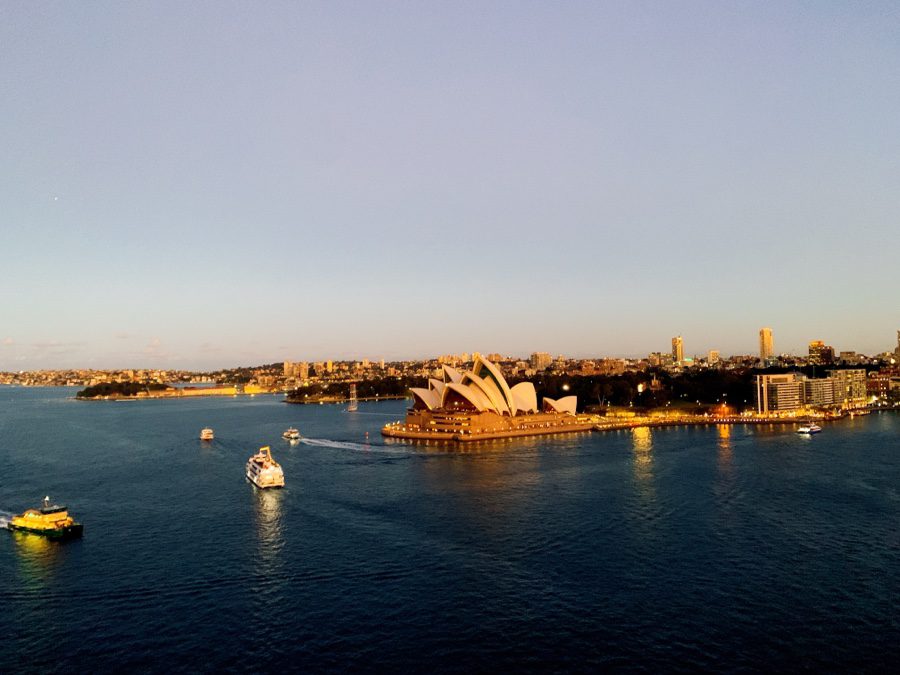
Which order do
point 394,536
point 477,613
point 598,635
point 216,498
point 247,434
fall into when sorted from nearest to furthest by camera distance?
point 598,635 → point 477,613 → point 394,536 → point 216,498 → point 247,434

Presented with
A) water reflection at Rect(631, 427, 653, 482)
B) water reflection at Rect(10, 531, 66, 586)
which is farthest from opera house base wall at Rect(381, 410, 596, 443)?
water reflection at Rect(10, 531, 66, 586)

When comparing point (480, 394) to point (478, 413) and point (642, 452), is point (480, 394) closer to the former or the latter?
point (478, 413)

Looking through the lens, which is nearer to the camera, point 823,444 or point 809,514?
point 809,514

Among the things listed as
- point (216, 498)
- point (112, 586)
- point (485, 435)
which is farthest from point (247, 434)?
point (112, 586)

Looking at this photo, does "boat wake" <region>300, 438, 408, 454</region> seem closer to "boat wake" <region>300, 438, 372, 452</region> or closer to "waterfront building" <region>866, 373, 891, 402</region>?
"boat wake" <region>300, 438, 372, 452</region>

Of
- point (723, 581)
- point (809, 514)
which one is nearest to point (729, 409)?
point (809, 514)

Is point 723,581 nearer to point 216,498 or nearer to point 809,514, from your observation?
point 809,514

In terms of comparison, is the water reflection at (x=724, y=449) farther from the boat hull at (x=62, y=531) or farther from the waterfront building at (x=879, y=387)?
the waterfront building at (x=879, y=387)

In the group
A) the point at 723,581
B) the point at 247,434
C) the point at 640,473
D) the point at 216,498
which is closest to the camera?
the point at 723,581
